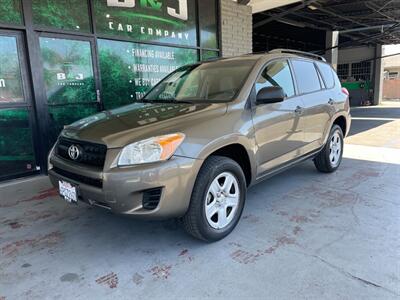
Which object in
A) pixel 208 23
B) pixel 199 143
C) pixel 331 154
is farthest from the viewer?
pixel 208 23

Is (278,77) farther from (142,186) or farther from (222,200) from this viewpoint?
(142,186)

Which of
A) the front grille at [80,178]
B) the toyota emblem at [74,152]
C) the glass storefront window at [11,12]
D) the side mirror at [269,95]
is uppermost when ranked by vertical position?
the glass storefront window at [11,12]

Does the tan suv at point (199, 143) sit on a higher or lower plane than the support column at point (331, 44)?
lower

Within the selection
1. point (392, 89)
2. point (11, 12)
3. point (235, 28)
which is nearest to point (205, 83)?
point (11, 12)

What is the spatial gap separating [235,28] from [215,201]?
6.60 meters

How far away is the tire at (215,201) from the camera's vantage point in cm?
264

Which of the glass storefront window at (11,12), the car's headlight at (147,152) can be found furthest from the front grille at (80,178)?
the glass storefront window at (11,12)

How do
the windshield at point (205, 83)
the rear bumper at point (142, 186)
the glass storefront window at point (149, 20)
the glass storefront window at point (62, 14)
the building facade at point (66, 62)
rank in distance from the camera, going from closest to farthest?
the rear bumper at point (142, 186), the windshield at point (205, 83), the building facade at point (66, 62), the glass storefront window at point (62, 14), the glass storefront window at point (149, 20)

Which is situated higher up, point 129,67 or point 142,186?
point 129,67

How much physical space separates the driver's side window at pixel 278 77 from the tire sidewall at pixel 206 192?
2.91 feet

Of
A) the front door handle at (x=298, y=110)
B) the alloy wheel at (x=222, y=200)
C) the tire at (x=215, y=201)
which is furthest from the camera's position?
the front door handle at (x=298, y=110)

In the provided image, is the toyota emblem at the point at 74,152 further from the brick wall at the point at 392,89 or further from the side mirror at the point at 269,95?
the brick wall at the point at 392,89

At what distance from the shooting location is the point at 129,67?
6.19 m

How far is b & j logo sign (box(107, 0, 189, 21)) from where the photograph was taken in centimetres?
595
